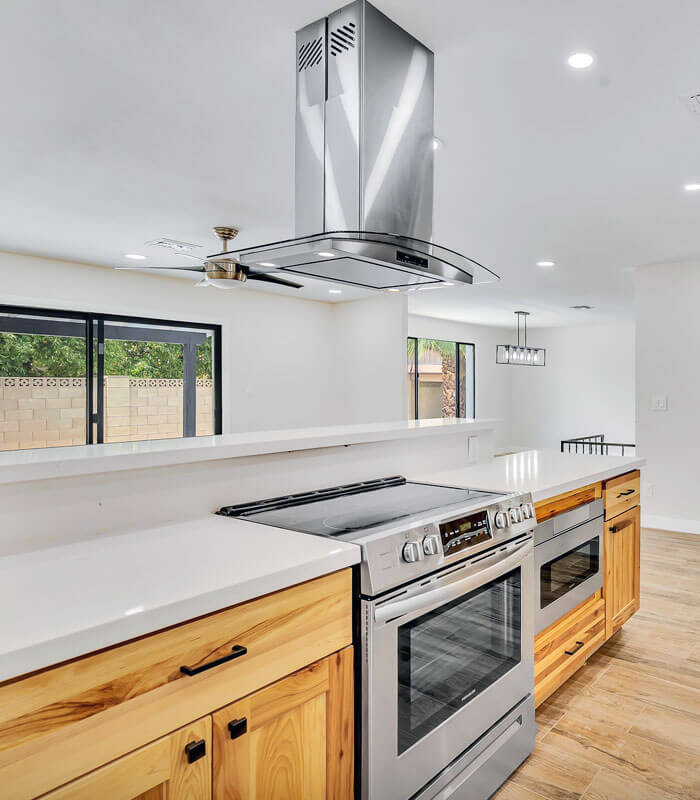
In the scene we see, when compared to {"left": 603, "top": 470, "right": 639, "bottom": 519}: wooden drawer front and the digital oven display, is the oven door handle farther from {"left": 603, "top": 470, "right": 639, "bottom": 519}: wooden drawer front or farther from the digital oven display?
{"left": 603, "top": 470, "right": 639, "bottom": 519}: wooden drawer front

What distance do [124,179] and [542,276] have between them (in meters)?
4.03

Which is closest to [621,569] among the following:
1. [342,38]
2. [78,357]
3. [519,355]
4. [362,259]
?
[362,259]

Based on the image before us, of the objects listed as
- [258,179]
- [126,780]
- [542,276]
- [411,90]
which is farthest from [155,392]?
[126,780]

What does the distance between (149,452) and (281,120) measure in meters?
1.58

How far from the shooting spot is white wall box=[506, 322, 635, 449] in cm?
978

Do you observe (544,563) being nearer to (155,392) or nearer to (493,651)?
(493,651)

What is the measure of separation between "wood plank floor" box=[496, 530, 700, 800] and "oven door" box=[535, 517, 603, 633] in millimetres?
392

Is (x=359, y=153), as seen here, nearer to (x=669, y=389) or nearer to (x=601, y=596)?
(x=601, y=596)

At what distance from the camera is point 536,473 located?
2.52 m

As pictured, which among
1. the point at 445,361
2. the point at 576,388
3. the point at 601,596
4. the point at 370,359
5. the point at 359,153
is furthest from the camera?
the point at 576,388

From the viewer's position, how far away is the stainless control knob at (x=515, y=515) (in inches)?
73.9

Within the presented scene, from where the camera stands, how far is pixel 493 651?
1.83m

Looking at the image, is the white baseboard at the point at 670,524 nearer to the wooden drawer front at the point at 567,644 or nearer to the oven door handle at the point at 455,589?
the wooden drawer front at the point at 567,644

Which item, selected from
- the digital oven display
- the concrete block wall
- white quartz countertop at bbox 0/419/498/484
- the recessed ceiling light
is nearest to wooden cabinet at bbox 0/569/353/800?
the digital oven display
